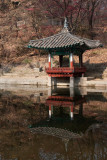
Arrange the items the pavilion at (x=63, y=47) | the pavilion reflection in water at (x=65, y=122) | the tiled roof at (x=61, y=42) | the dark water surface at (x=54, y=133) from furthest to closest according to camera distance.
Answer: the pavilion at (x=63, y=47)
the tiled roof at (x=61, y=42)
the pavilion reflection in water at (x=65, y=122)
the dark water surface at (x=54, y=133)

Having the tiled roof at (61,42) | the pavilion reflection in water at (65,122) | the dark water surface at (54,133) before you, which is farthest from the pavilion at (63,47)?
the dark water surface at (54,133)

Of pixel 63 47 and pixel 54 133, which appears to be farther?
pixel 63 47

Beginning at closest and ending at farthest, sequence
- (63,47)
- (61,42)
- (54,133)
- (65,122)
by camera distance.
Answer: (54,133), (65,122), (63,47), (61,42)

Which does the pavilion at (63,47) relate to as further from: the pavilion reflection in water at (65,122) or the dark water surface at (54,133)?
the dark water surface at (54,133)

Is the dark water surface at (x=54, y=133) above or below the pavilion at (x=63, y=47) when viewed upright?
below

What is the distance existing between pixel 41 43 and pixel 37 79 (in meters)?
4.47

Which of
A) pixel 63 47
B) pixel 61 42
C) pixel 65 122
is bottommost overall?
pixel 65 122

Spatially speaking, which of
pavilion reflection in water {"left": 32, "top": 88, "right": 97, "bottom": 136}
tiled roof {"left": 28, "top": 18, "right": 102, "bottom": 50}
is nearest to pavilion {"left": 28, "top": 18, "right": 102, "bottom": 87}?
tiled roof {"left": 28, "top": 18, "right": 102, "bottom": 50}

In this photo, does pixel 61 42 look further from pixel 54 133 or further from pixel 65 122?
pixel 54 133

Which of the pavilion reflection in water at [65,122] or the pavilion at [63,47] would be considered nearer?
the pavilion reflection in water at [65,122]

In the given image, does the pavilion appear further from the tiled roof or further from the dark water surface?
the dark water surface

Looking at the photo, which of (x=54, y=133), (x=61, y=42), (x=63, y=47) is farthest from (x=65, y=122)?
(x=61, y=42)

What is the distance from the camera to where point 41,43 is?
66.2 ft

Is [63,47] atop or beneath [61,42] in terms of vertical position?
beneath
